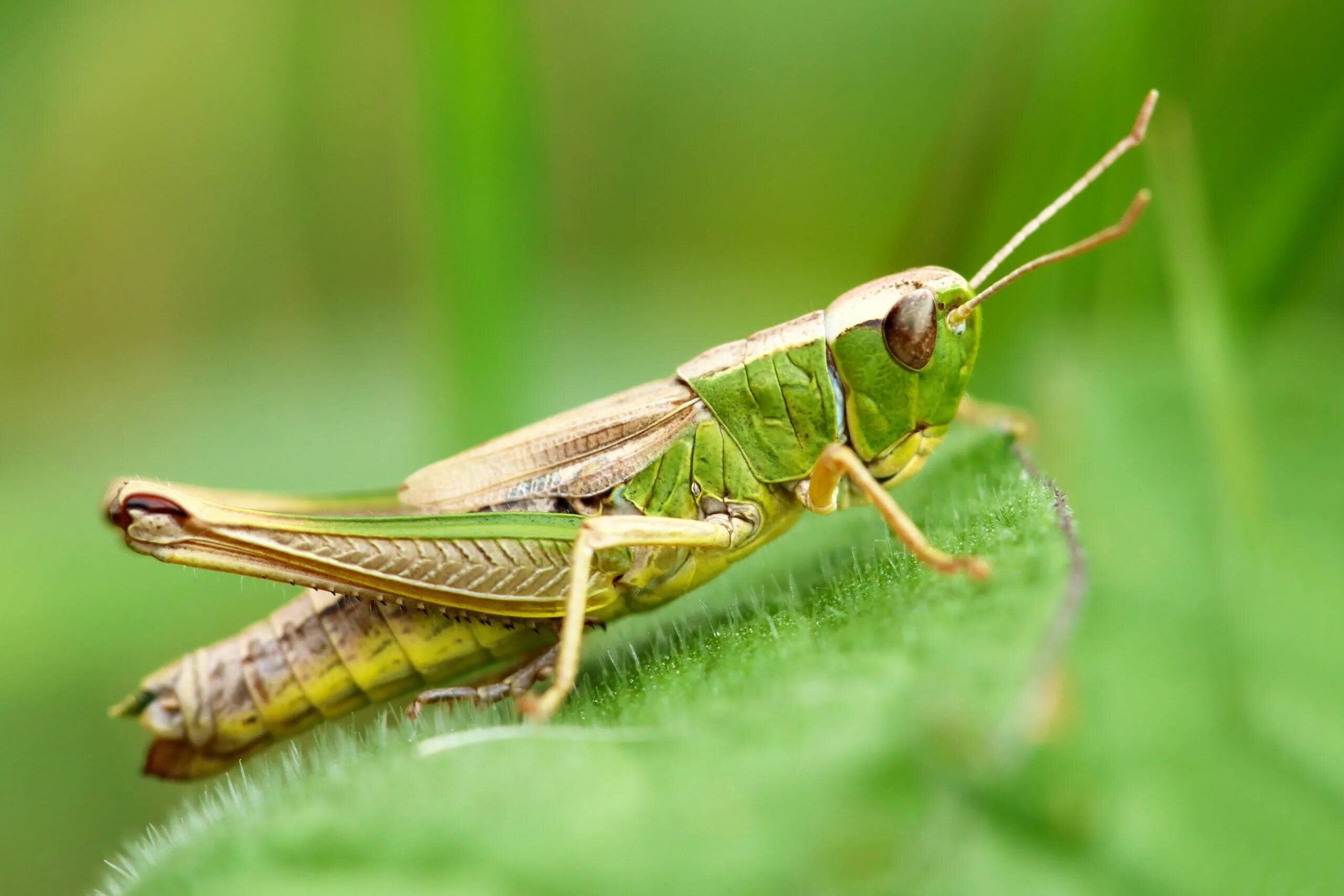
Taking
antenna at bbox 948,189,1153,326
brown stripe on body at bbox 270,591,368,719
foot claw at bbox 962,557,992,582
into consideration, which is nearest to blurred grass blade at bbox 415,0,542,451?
brown stripe on body at bbox 270,591,368,719

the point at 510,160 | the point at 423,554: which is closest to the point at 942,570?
the point at 423,554

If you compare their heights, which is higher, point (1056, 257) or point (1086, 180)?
point (1086, 180)

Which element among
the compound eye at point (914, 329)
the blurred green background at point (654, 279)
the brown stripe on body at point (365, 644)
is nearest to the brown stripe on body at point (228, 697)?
the brown stripe on body at point (365, 644)

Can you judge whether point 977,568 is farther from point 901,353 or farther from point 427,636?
point 427,636

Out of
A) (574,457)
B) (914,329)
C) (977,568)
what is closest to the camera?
(977,568)

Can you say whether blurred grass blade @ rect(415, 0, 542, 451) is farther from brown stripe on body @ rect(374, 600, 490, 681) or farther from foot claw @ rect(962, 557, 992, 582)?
foot claw @ rect(962, 557, 992, 582)

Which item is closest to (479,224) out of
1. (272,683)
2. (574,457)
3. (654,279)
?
(654,279)

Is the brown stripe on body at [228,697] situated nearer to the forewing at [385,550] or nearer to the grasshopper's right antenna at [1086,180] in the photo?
the forewing at [385,550]
